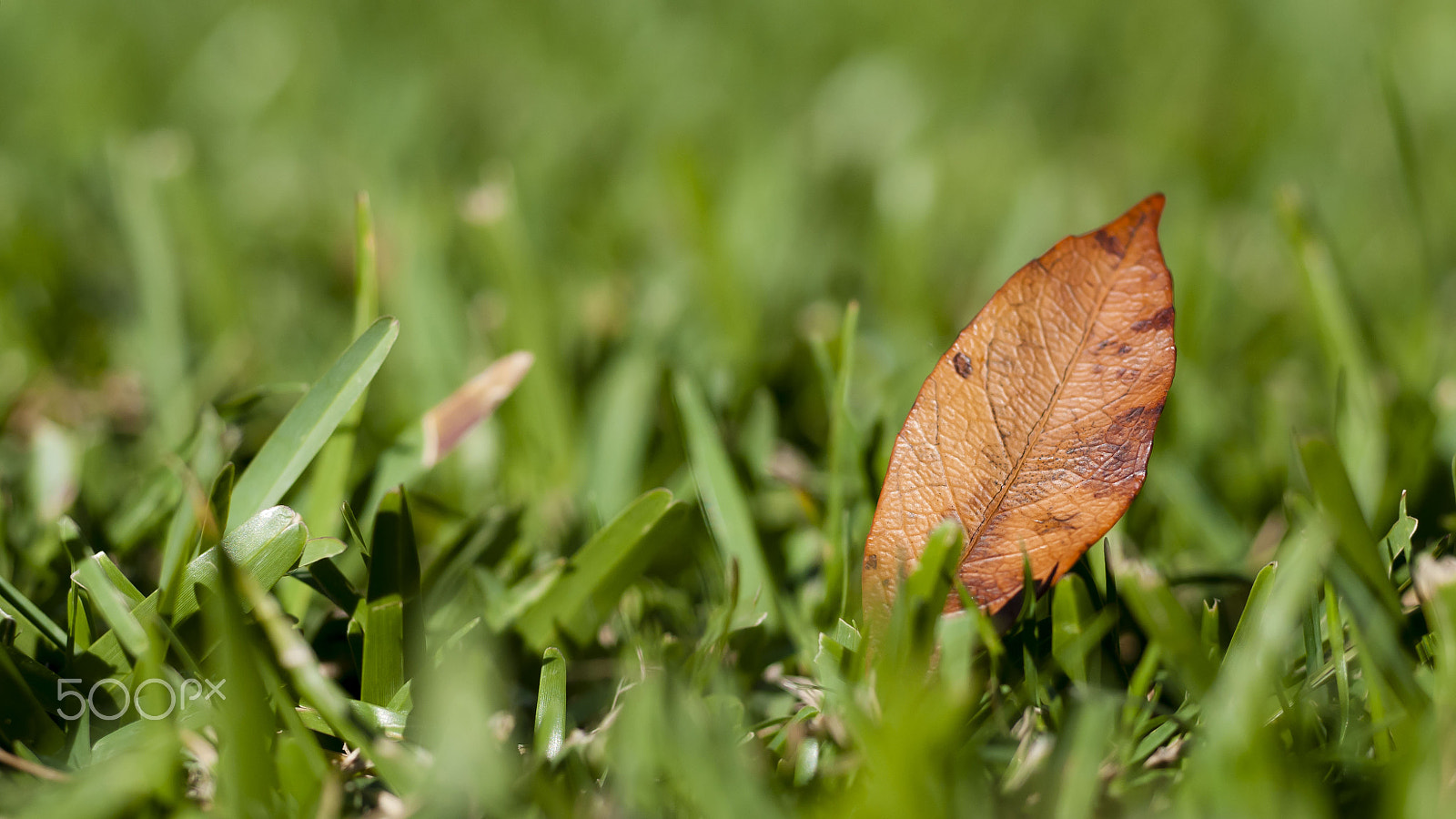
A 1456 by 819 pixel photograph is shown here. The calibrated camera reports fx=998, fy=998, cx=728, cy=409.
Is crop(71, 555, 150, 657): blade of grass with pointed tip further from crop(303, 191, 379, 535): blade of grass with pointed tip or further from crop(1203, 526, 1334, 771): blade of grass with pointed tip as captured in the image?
crop(1203, 526, 1334, 771): blade of grass with pointed tip

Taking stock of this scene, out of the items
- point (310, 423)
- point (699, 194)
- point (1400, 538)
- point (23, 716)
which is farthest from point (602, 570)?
point (699, 194)

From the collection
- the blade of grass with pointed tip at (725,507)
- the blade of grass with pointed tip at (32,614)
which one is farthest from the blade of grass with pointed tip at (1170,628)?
the blade of grass with pointed tip at (32,614)

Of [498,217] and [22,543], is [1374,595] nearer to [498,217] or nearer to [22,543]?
[498,217]

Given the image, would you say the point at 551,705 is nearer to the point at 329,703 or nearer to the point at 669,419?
the point at 329,703

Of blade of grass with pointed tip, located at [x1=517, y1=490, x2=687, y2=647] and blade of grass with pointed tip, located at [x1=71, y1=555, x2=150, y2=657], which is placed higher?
blade of grass with pointed tip, located at [x1=71, y1=555, x2=150, y2=657]

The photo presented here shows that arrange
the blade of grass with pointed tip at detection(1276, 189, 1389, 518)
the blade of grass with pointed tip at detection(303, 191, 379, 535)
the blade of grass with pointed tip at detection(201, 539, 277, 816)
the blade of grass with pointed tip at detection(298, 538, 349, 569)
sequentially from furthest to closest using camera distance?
the blade of grass with pointed tip at detection(1276, 189, 1389, 518)
the blade of grass with pointed tip at detection(303, 191, 379, 535)
the blade of grass with pointed tip at detection(298, 538, 349, 569)
the blade of grass with pointed tip at detection(201, 539, 277, 816)

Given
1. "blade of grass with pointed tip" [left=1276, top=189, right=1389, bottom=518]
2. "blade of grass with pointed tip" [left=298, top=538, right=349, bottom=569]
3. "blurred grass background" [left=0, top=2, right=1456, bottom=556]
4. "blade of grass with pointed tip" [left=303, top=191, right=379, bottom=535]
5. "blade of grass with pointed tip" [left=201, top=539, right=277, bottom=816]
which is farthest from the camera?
"blurred grass background" [left=0, top=2, right=1456, bottom=556]

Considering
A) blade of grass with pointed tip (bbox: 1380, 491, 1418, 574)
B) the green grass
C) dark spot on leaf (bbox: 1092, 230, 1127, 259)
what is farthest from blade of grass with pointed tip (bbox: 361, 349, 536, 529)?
blade of grass with pointed tip (bbox: 1380, 491, 1418, 574)

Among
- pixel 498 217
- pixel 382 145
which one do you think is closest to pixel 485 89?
pixel 382 145
